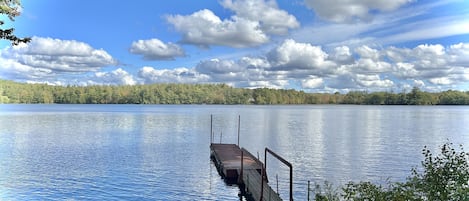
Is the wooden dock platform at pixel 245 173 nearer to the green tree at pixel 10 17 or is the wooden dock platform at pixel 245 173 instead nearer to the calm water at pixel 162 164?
the calm water at pixel 162 164

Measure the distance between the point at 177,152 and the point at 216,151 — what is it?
5.31 m

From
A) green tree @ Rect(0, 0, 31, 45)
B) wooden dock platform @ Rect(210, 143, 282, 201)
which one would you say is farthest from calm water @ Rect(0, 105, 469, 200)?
green tree @ Rect(0, 0, 31, 45)

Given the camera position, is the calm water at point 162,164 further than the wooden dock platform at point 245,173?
Yes

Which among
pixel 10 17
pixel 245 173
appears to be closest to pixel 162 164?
pixel 245 173

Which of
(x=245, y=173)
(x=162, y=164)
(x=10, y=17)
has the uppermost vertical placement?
(x=10, y=17)

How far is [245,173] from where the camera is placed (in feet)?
70.4

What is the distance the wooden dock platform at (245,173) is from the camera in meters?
16.8

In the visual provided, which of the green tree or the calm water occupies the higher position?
the green tree

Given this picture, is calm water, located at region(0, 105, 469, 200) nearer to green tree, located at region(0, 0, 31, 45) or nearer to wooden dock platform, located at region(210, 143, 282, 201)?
wooden dock platform, located at region(210, 143, 282, 201)

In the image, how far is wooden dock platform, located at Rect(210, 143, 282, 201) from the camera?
16761 millimetres

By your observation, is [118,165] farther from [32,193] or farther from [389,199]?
[389,199]

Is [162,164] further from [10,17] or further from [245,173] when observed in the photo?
[10,17]

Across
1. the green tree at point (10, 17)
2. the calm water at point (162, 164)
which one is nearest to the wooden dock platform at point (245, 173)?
the calm water at point (162, 164)

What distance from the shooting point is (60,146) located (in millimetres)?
36719
